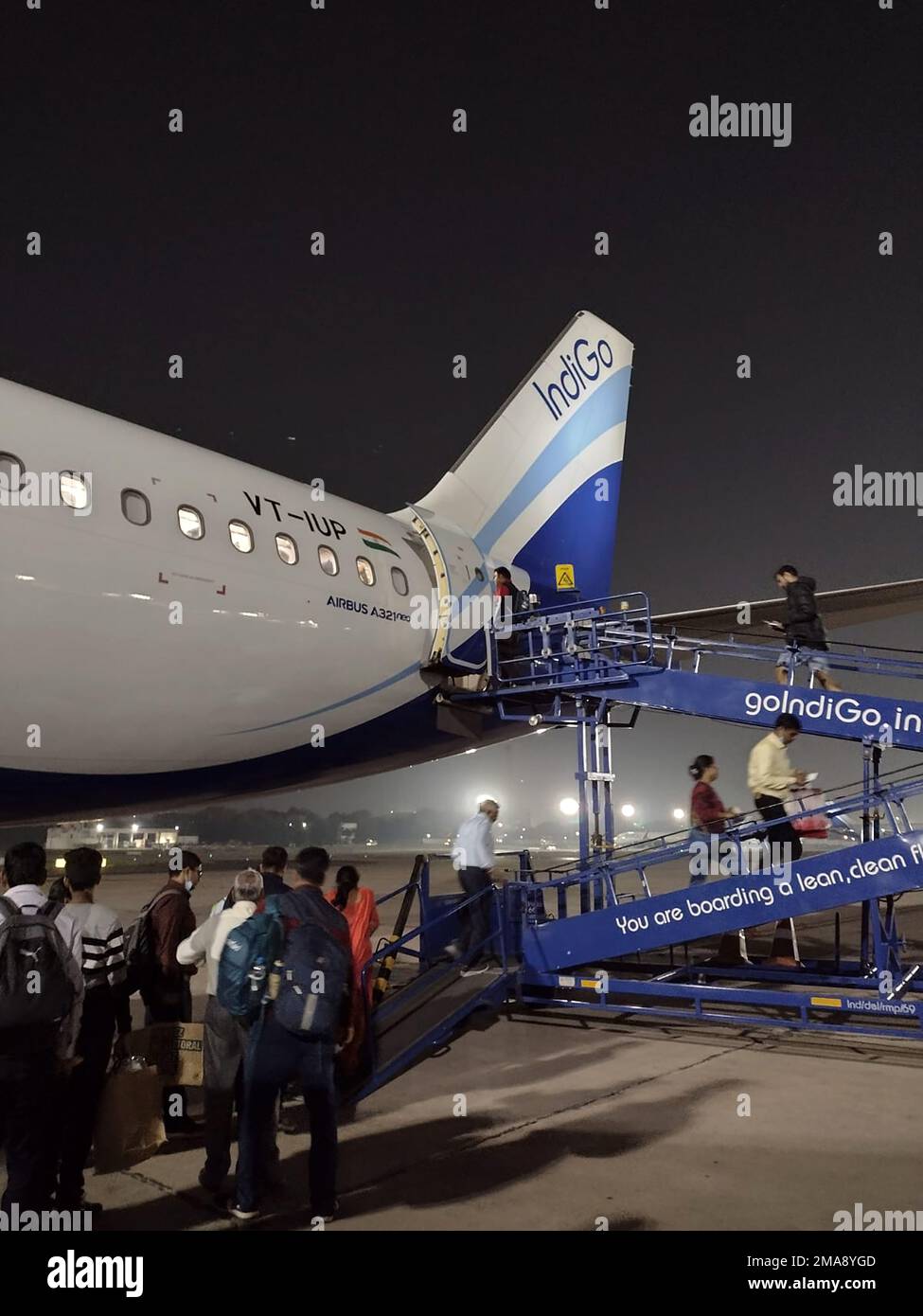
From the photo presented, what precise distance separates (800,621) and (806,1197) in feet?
23.6

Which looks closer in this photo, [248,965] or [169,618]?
[248,965]

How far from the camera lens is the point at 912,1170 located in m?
5.72

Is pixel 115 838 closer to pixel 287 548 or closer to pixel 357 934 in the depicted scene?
pixel 287 548

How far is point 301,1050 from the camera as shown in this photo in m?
5.21

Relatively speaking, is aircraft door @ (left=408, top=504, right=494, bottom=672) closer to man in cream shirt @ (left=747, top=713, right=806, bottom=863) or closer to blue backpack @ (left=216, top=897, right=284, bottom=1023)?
man in cream shirt @ (left=747, top=713, right=806, bottom=863)

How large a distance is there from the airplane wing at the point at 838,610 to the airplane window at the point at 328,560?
509cm

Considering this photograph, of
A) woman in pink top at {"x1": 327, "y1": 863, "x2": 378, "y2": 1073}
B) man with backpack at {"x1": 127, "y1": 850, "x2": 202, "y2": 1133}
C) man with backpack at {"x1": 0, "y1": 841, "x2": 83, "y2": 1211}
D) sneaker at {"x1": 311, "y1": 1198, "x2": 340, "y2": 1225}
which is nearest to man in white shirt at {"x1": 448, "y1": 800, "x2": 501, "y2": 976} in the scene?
woman in pink top at {"x1": 327, "y1": 863, "x2": 378, "y2": 1073}

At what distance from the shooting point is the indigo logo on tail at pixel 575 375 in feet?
58.9

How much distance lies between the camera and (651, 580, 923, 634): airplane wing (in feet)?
45.5

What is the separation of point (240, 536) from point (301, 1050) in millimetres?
5805

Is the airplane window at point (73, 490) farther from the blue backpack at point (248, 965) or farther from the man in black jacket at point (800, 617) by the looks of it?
the man in black jacket at point (800, 617)

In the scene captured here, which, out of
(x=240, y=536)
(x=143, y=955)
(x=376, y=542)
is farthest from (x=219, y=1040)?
(x=376, y=542)

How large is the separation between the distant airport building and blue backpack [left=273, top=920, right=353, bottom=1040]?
6275cm
